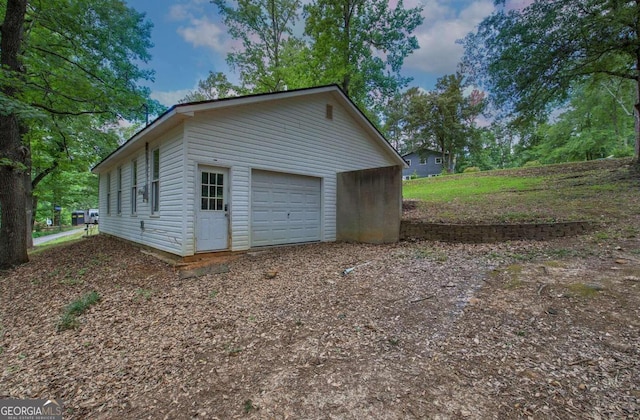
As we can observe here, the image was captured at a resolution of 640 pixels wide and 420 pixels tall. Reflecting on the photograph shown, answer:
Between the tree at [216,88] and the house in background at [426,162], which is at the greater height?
the tree at [216,88]

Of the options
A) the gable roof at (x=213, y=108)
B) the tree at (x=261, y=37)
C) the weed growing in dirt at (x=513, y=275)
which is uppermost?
the tree at (x=261, y=37)

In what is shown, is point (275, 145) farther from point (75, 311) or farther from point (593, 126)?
point (593, 126)

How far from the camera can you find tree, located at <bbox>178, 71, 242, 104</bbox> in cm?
1827

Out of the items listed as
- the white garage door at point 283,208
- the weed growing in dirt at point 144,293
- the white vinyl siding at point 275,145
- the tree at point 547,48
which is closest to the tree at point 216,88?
the white vinyl siding at point 275,145

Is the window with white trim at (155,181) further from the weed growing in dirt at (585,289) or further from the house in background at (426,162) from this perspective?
the house in background at (426,162)

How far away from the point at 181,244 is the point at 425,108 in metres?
29.1

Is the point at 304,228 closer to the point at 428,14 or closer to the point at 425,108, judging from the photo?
the point at 428,14

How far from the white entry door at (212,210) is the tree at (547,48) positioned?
10.4 metres

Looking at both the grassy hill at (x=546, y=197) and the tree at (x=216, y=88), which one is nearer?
the grassy hill at (x=546, y=197)

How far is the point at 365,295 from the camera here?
4.14 metres

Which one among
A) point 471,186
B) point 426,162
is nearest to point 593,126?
point 426,162

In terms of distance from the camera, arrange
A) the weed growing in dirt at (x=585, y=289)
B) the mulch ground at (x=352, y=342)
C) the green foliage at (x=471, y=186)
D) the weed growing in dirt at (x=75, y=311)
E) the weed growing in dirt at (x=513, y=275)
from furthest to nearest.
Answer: the green foliage at (x=471, y=186) < the weed growing in dirt at (x=513, y=275) < the weed growing in dirt at (x=75, y=311) < the weed growing in dirt at (x=585, y=289) < the mulch ground at (x=352, y=342)

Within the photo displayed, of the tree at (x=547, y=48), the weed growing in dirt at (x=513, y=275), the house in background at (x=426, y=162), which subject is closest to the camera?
the weed growing in dirt at (x=513, y=275)

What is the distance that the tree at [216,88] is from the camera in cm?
1827
